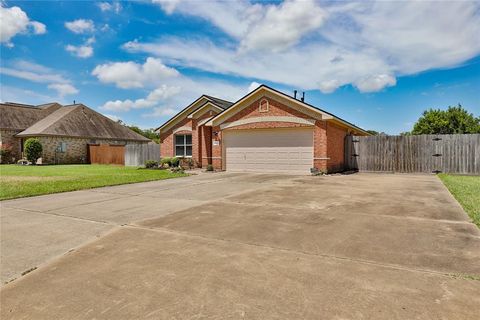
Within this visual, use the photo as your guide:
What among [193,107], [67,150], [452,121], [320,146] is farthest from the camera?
[452,121]

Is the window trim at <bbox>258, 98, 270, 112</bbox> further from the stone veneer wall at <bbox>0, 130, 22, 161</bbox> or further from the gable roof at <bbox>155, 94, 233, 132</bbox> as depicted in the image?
the stone veneer wall at <bbox>0, 130, 22, 161</bbox>

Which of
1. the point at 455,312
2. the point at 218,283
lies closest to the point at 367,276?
the point at 455,312

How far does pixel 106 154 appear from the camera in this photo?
91.4 ft

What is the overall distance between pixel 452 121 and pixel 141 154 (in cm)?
4152

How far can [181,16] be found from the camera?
1325 centimetres

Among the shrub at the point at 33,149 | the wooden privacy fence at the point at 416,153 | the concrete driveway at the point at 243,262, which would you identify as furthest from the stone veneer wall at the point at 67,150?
the wooden privacy fence at the point at 416,153

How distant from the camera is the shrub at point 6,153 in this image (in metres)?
28.4

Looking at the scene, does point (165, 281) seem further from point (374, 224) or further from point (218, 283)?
point (374, 224)

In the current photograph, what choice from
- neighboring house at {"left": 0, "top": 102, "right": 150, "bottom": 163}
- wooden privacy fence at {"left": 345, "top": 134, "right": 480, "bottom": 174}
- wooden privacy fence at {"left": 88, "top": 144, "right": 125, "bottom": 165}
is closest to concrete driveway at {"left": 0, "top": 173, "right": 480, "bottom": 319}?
wooden privacy fence at {"left": 345, "top": 134, "right": 480, "bottom": 174}

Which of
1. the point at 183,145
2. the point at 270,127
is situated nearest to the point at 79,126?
the point at 183,145

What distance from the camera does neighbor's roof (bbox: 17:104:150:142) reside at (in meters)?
28.7

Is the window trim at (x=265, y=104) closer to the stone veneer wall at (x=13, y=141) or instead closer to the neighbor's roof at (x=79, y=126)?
the neighbor's roof at (x=79, y=126)

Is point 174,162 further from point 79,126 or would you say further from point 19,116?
point 19,116

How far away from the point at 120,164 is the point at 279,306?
26017 millimetres
